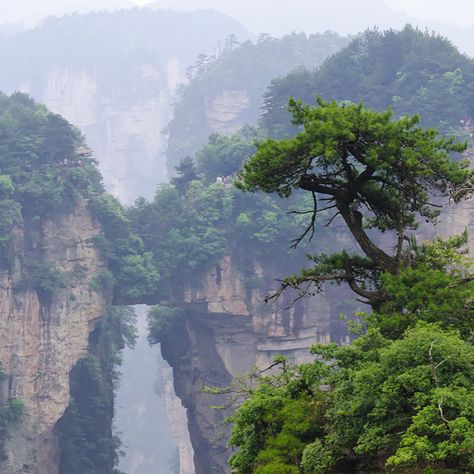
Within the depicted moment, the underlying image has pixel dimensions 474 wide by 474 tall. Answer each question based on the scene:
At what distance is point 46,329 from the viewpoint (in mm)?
30609

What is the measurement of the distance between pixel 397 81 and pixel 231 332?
1241 centimetres

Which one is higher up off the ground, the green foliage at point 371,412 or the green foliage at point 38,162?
the green foliage at point 38,162

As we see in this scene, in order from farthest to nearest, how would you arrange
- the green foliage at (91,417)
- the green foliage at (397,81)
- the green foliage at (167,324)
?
1. the green foliage at (167,324)
2. the green foliage at (397,81)
3. the green foliage at (91,417)

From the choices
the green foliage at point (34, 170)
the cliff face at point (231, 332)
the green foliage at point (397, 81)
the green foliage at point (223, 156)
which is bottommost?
the cliff face at point (231, 332)

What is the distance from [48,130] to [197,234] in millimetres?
7041

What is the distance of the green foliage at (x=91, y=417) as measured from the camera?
32.2 m

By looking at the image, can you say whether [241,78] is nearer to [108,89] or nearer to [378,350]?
[108,89]

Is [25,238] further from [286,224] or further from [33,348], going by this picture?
[286,224]

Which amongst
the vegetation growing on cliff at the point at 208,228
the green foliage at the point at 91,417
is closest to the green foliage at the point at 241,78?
the vegetation growing on cliff at the point at 208,228

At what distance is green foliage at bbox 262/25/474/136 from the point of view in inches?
1363

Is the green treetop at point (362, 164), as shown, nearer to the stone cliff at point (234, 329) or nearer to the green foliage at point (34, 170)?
the green foliage at point (34, 170)

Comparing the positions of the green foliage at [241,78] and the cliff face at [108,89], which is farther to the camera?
the cliff face at [108,89]

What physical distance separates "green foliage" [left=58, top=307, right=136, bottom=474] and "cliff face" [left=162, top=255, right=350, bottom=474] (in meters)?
3.43

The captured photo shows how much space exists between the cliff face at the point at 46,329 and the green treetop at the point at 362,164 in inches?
755
